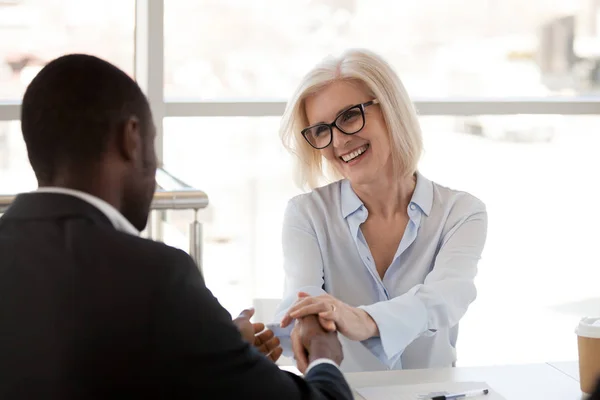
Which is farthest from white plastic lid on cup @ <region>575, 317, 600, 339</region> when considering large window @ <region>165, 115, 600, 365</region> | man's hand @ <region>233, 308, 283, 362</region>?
large window @ <region>165, 115, 600, 365</region>

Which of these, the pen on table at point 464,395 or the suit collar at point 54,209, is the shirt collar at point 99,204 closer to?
the suit collar at point 54,209

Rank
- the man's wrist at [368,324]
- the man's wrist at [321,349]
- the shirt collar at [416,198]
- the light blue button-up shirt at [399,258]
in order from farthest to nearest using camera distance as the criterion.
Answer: the shirt collar at [416,198] → the light blue button-up shirt at [399,258] → the man's wrist at [368,324] → the man's wrist at [321,349]

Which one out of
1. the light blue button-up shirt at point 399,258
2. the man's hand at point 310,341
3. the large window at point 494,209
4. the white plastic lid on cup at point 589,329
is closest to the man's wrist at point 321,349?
the man's hand at point 310,341

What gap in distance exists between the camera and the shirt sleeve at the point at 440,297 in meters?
2.18

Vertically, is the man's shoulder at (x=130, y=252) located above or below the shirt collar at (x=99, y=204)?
below

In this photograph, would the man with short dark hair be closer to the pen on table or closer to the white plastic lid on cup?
the pen on table

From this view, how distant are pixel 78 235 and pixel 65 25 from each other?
2735 mm

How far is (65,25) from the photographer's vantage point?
12.3 feet

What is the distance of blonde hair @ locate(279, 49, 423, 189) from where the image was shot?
2.48 m

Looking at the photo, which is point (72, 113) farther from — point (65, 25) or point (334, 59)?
point (65, 25)

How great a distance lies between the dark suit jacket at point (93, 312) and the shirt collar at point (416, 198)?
133cm

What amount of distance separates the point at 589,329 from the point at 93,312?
114cm

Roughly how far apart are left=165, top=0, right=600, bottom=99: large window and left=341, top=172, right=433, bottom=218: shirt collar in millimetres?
1440

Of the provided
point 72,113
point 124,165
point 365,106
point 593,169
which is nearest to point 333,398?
point 124,165
